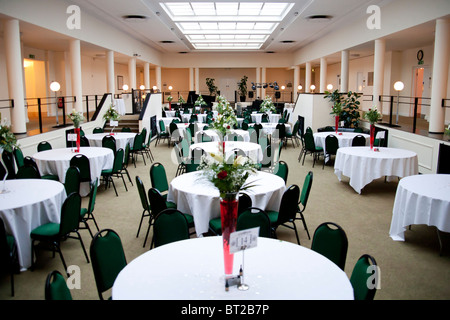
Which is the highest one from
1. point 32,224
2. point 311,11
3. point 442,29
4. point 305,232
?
point 311,11

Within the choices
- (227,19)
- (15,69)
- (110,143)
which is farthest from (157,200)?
(227,19)

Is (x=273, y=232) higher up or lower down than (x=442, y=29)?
lower down

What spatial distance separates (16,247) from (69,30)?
946 cm

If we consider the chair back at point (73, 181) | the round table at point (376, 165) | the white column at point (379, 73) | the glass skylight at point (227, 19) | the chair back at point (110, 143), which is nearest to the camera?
the chair back at point (73, 181)

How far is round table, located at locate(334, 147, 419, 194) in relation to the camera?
24.8ft

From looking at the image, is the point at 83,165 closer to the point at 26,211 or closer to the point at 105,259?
the point at 26,211

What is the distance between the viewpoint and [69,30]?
12016mm

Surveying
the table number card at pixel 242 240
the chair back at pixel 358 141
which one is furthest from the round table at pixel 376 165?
the table number card at pixel 242 240

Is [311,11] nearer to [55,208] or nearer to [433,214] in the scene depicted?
[433,214]

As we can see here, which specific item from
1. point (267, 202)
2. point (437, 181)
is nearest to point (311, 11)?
point (437, 181)

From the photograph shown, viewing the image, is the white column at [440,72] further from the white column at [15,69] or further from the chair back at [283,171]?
the white column at [15,69]

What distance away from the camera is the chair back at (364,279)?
2607 millimetres

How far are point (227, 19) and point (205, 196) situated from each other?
11.8 meters

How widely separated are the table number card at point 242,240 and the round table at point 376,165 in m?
5.73
